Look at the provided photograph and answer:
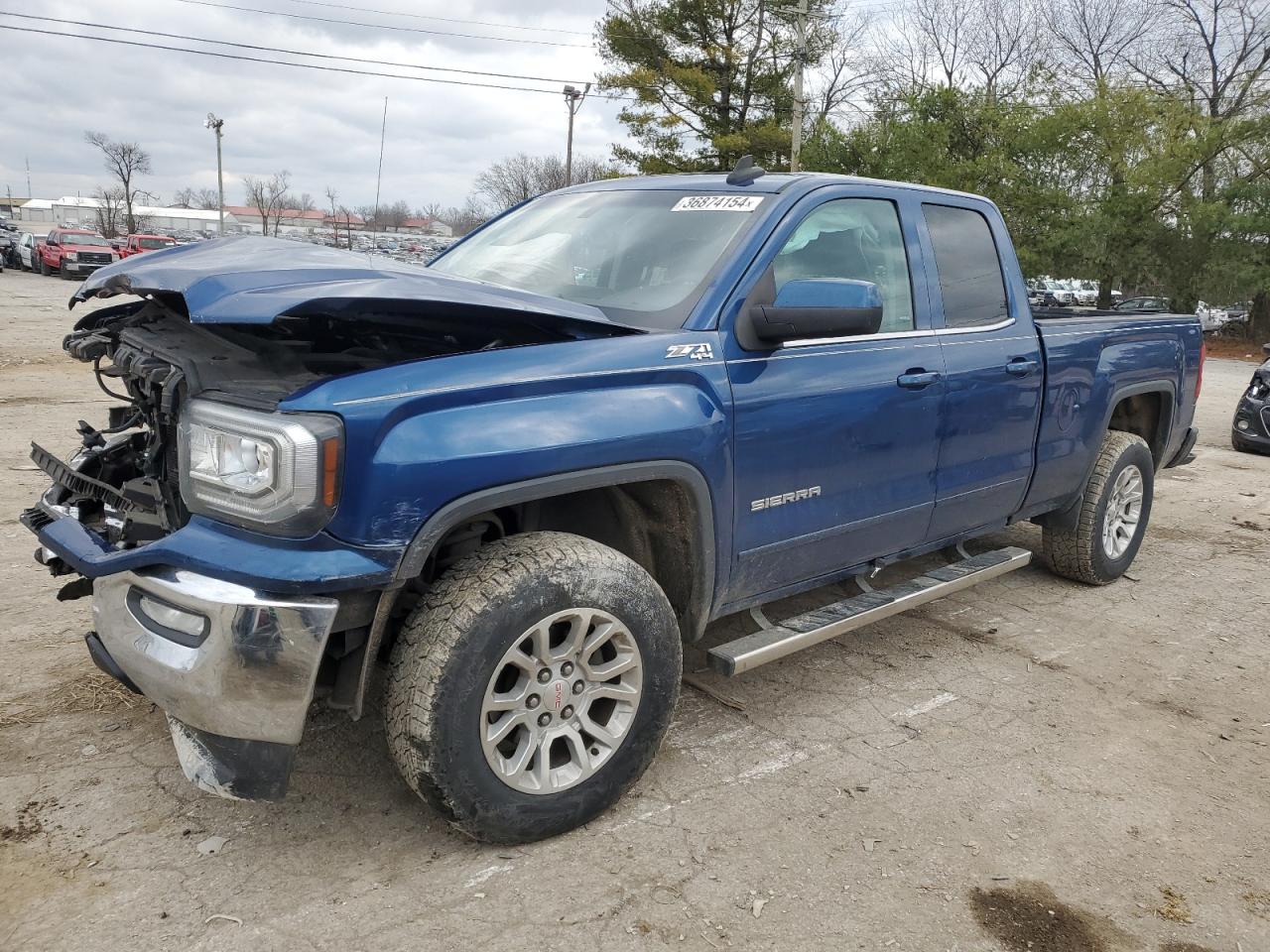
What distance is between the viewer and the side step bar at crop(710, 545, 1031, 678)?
3236mm

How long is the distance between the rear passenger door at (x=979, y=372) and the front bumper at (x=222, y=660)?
263 cm

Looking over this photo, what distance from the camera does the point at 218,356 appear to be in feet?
9.36

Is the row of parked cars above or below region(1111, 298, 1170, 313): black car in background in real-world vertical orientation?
below

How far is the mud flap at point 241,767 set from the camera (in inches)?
95.4

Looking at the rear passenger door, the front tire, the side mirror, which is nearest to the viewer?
the front tire

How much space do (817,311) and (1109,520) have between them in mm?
3125

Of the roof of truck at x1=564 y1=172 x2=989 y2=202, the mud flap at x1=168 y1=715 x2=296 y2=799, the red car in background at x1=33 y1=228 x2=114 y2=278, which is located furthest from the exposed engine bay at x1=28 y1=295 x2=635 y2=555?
the red car in background at x1=33 y1=228 x2=114 y2=278

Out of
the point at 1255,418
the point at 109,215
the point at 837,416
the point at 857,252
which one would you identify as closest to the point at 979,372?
the point at 857,252

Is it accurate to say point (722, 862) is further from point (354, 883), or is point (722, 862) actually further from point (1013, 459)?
point (1013, 459)

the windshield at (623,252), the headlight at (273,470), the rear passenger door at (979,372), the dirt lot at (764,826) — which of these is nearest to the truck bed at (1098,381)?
the rear passenger door at (979,372)

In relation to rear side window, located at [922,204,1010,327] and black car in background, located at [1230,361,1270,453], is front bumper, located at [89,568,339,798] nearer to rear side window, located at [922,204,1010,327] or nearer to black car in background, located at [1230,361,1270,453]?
rear side window, located at [922,204,1010,327]

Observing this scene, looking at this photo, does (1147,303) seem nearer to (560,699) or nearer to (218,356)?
(560,699)

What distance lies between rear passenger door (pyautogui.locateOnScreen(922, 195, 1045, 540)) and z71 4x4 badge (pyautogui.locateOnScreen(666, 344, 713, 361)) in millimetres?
1300

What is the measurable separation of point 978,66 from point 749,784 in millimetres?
44597
